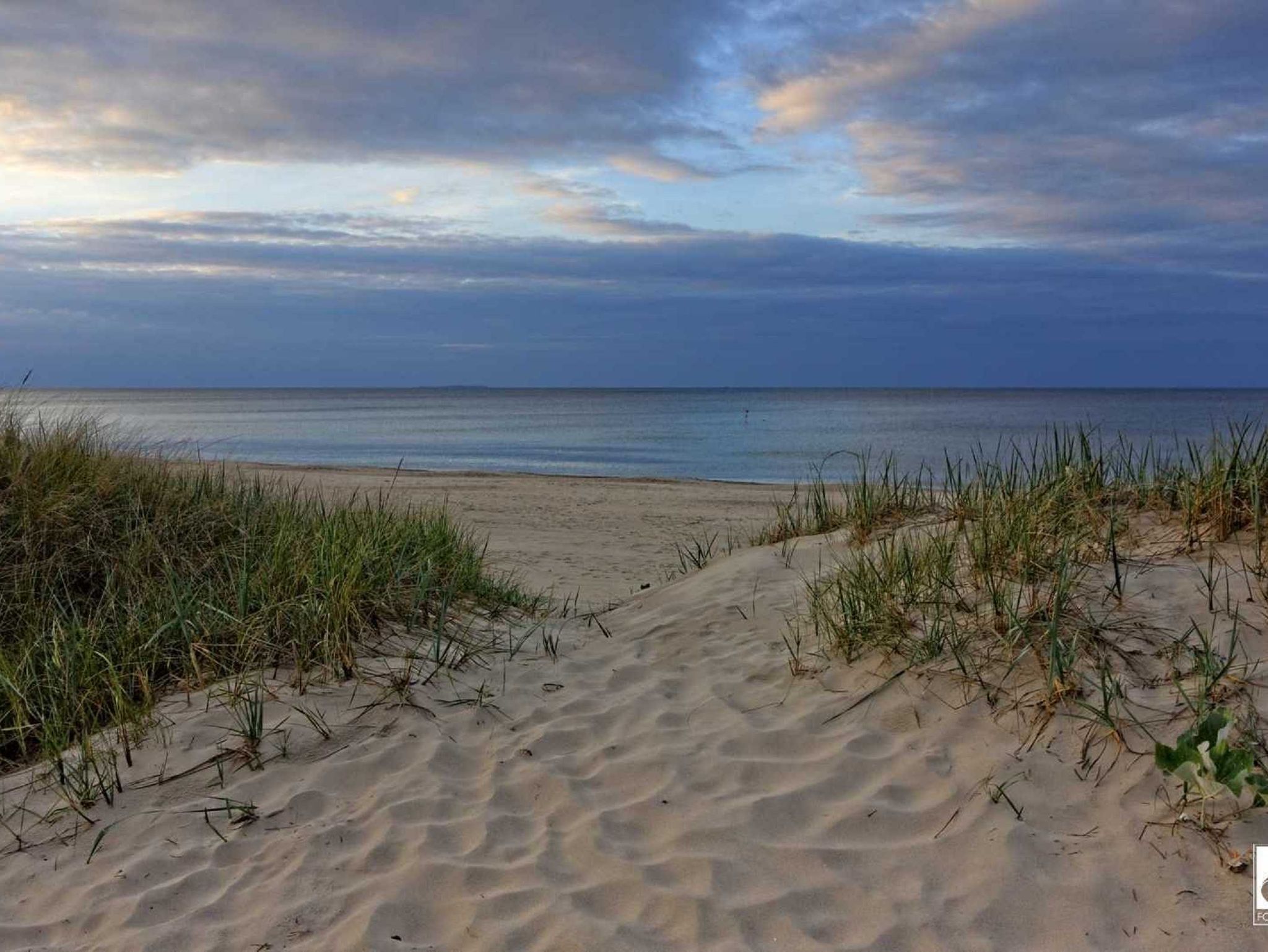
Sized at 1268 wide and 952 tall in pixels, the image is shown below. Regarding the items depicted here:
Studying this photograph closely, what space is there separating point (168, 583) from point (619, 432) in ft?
130

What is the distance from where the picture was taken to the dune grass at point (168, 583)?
443 centimetres

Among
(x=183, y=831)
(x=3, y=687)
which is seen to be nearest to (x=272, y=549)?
(x=3, y=687)

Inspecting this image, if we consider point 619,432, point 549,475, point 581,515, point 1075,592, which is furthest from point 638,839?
point 619,432

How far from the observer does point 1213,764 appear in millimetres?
2928

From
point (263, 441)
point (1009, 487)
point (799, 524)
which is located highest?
point (1009, 487)

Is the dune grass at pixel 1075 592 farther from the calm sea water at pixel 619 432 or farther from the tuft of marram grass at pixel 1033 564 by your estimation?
the calm sea water at pixel 619 432

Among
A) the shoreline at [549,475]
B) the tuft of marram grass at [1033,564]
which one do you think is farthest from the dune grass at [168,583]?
the shoreline at [549,475]

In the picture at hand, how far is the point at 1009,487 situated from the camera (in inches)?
217

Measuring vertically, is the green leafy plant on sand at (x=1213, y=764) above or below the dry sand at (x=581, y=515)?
above

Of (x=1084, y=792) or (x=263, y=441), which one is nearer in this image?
(x=1084, y=792)

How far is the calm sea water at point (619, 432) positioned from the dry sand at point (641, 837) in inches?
182

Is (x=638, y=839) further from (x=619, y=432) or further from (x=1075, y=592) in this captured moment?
(x=619, y=432)

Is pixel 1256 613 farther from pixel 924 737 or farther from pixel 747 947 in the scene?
pixel 747 947

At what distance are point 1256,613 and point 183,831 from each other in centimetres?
453
